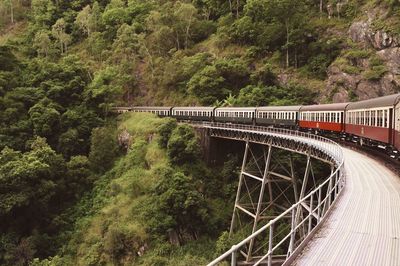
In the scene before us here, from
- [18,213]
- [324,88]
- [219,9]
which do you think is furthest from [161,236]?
[219,9]

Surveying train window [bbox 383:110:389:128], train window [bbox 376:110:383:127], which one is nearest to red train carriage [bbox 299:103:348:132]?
train window [bbox 376:110:383:127]

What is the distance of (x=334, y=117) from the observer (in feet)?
84.5

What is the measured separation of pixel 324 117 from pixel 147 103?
29431mm

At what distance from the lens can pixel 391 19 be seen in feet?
127

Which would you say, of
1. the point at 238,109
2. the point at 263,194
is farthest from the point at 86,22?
the point at 263,194

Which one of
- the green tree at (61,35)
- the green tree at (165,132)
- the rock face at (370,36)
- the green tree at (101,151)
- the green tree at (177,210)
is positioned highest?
the green tree at (61,35)

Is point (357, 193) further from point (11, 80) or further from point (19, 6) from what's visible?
point (19, 6)

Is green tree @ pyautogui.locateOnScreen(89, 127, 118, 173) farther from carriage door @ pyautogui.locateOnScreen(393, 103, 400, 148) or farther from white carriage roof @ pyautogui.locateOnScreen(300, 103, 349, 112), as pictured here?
carriage door @ pyautogui.locateOnScreen(393, 103, 400, 148)

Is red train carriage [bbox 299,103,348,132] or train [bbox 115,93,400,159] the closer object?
train [bbox 115,93,400,159]

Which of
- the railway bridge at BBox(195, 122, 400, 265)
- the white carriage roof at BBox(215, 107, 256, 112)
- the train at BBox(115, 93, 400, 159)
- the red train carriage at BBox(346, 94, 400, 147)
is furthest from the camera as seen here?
the white carriage roof at BBox(215, 107, 256, 112)

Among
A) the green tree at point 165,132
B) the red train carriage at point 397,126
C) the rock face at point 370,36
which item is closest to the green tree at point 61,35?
the green tree at point 165,132

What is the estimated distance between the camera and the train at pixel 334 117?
16750 millimetres

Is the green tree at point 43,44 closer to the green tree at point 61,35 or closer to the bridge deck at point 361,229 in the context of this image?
the green tree at point 61,35

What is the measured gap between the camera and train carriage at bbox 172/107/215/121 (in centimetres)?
3878
